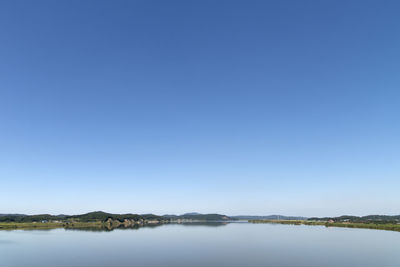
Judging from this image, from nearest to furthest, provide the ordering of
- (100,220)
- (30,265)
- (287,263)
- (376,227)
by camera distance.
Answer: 1. (30,265)
2. (287,263)
3. (376,227)
4. (100,220)

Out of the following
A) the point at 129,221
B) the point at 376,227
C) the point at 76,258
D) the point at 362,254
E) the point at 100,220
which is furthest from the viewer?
the point at 129,221

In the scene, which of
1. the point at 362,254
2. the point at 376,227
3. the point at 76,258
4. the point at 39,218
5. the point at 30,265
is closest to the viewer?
the point at 30,265

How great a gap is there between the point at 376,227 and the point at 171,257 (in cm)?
8733

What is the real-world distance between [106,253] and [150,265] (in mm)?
11257

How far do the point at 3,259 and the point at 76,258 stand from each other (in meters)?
8.14

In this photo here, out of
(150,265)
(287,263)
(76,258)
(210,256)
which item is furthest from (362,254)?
(76,258)

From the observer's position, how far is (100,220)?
13275cm

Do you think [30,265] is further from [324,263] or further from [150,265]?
[324,263]

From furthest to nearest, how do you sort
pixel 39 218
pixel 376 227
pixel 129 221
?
pixel 129 221
pixel 39 218
pixel 376 227

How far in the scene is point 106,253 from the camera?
34.0 metres

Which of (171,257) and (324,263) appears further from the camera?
(171,257)

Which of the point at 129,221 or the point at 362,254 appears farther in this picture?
the point at 129,221

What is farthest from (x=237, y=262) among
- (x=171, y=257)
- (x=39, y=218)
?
(x=39, y=218)

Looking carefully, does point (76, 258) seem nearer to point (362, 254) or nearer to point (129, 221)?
point (362, 254)
